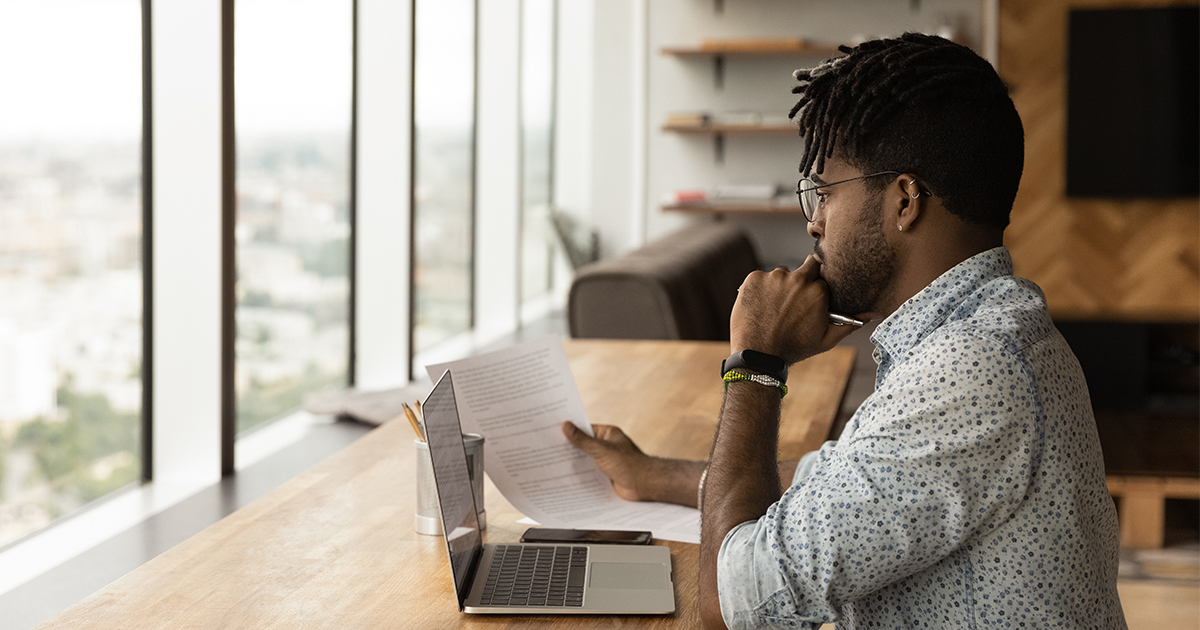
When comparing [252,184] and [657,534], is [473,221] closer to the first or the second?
[252,184]

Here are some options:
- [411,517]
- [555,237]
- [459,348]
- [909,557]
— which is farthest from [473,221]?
[909,557]

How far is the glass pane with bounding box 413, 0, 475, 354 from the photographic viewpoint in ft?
15.0

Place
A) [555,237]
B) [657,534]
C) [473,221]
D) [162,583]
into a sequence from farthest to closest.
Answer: [555,237] < [473,221] < [657,534] < [162,583]

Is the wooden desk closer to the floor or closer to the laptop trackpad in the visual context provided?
the laptop trackpad

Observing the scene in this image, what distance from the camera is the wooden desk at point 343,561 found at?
42.4 inches

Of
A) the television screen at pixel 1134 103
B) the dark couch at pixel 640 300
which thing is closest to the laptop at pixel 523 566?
the dark couch at pixel 640 300

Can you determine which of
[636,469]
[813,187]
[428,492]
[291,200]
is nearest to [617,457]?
[636,469]

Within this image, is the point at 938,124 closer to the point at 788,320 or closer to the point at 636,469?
the point at 788,320

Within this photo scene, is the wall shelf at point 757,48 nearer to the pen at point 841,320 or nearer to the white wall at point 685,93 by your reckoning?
the white wall at point 685,93

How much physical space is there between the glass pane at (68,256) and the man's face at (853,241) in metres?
1.78

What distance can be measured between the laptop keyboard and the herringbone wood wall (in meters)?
4.68

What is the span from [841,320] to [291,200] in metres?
2.58

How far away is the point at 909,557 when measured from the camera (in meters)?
0.94

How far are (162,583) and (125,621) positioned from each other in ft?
0.33
